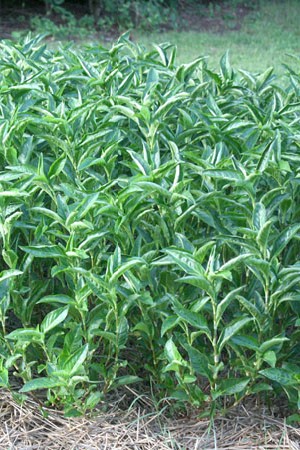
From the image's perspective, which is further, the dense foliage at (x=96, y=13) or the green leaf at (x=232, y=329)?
the dense foliage at (x=96, y=13)

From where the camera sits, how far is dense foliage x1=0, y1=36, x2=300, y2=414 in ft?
6.68

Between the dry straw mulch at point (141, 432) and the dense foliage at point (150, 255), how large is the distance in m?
0.07

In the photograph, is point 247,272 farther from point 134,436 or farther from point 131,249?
point 134,436

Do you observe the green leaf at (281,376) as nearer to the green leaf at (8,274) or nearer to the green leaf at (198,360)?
the green leaf at (198,360)

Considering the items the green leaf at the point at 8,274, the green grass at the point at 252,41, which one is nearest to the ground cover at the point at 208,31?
the green grass at the point at 252,41

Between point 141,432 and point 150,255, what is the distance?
0.53m

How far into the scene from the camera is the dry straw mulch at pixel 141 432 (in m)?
2.20

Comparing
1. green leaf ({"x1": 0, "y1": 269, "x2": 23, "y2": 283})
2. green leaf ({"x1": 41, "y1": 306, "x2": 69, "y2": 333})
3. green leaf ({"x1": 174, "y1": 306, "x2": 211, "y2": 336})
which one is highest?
green leaf ({"x1": 0, "y1": 269, "x2": 23, "y2": 283})

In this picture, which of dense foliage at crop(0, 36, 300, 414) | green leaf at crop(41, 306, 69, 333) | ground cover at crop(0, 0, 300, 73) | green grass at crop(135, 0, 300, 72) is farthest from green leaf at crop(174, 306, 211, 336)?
ground cover at crop(0, 0, 300, 73)

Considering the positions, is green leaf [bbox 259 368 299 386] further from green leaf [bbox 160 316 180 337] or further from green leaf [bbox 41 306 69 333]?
green leaf [bbox 41 306 69 333]

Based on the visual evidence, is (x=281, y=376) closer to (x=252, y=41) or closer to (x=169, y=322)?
(x=169, y=322)

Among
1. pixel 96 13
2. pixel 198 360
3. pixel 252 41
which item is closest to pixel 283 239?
pixel 198 360

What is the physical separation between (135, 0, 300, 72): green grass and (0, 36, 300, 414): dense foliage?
5.97 metres

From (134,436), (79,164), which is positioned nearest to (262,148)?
(79,164)
